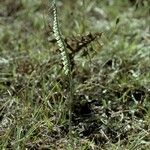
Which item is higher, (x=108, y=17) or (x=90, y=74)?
(x=108, y=17)

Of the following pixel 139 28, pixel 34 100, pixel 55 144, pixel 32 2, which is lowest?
pixel 55 144

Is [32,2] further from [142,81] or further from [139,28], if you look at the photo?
[142,81]

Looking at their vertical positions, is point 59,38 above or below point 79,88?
above

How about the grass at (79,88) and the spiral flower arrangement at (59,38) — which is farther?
the grass at (79,88)

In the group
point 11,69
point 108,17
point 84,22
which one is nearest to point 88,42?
point 11,69

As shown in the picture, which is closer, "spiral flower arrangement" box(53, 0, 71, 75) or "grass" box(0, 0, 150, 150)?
"spiral flower arrangement" box(53, 0, 71, 75)

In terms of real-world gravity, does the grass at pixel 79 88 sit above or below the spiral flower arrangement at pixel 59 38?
below

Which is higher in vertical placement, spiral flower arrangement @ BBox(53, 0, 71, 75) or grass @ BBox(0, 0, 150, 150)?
spiral flower arrangement @ BBox(53, 0, 71, 75)

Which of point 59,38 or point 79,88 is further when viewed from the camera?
point 79,88
